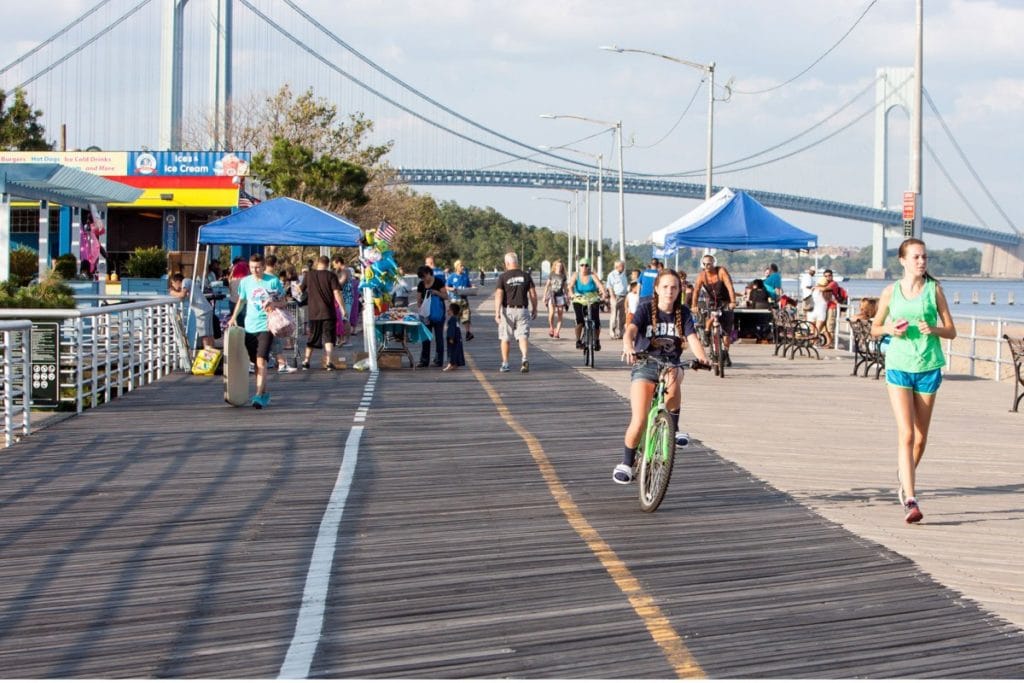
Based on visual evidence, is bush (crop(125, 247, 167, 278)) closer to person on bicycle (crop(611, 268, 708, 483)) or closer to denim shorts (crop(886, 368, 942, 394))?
person on bicycle (crop(611, 268, 708, 483))

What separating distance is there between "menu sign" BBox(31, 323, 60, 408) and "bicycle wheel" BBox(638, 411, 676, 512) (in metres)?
8.09

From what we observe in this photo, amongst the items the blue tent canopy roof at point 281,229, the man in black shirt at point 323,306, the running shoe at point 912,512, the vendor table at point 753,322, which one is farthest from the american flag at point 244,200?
the running shoe at point 912,512

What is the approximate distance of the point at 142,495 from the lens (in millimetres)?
10008

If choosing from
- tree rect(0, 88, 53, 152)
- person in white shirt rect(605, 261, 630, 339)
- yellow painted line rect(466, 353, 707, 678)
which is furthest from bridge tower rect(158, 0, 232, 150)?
yellow painted line rect(466, 353, 707, 678)

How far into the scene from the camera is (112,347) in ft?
64.2

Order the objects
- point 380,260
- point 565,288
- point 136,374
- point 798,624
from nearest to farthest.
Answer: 1. point 798,624
2. point 136,374
3. point 380,260
4. point 565,288

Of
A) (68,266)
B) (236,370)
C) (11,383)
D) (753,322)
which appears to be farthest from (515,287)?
(68,266)

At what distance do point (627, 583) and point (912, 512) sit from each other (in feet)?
8.27

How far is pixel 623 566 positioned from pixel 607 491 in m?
2.67

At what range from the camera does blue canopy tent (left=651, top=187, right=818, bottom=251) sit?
2894 centimetres

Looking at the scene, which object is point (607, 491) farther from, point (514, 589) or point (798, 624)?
point (798, 624)

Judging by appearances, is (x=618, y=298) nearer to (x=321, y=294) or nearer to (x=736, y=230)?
(x=736, y=230)

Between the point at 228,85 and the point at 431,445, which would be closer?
the point at 431,445

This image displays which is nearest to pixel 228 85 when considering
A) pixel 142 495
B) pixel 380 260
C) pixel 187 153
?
pixel 187 153
